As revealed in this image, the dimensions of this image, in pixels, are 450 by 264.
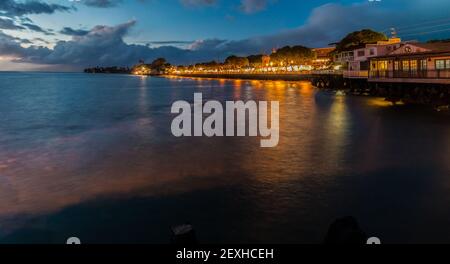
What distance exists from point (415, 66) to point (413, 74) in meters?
3.25

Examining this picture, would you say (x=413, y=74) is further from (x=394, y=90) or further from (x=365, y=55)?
(x=365, y=55)

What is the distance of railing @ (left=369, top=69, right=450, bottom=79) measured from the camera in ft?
119

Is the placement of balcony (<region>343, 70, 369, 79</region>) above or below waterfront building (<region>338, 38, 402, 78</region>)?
below

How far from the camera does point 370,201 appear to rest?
1296cm

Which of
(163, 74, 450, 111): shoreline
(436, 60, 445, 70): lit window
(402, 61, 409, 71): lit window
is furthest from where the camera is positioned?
(402, 61, 409, 71): lit window

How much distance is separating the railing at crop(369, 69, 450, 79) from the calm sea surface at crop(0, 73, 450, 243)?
29.3ft

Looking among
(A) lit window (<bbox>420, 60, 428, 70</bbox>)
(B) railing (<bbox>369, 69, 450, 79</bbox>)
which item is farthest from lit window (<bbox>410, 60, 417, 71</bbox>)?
(B) railing (<bbox>369, 69, 450, 79</bbox>)

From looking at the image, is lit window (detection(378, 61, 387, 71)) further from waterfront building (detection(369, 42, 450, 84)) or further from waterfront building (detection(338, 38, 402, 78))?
waterfront building (detection(338, 38, 402, 78))

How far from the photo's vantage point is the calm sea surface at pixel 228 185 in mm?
11078

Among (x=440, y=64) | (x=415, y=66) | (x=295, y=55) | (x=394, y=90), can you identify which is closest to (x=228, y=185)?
(x=440, y=64)

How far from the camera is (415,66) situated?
144 feet

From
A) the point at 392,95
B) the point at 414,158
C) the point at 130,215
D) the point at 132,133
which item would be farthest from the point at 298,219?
the point at 392,95

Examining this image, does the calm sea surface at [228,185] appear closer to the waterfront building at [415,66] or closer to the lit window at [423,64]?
the waterfront building at [415,66]
